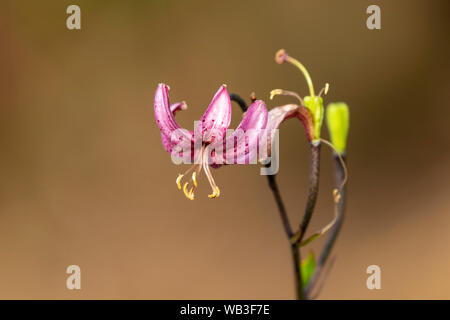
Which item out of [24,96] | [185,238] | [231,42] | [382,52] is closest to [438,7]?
[382,52]

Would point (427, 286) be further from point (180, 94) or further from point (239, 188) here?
point (180, 94)

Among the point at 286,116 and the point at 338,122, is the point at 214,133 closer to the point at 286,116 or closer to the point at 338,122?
the point at 286,116

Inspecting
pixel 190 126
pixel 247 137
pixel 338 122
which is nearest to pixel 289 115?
pixel 247 137

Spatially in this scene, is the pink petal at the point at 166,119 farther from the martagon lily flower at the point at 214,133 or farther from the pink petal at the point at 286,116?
the pink petal at the point at 286,116

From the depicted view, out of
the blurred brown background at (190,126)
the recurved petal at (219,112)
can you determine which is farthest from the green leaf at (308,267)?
the blurred brown background at (190,126)

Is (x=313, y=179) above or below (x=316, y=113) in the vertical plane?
below

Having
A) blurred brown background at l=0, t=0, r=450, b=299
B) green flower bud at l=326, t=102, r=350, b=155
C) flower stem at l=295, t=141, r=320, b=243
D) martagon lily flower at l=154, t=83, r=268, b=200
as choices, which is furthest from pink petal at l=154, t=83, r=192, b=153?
blurred brown background at l=0, t=0, r=450, b=299

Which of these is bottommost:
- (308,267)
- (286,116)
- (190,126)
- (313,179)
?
(308,267)
